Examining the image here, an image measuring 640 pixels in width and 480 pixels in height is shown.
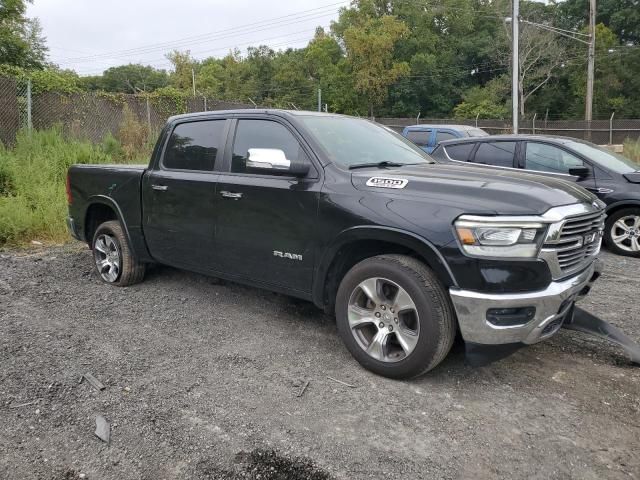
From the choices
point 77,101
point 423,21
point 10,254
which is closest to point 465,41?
point 423,21

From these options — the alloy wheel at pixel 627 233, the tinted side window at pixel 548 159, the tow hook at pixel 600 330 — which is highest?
the tinted side window at pixel 548 159

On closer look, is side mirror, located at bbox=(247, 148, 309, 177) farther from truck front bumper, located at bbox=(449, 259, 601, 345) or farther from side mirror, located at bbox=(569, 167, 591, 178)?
side mirror, located at bbox=(569, 167, 591, 178)

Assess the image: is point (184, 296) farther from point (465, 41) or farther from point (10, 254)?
point (465, 41)

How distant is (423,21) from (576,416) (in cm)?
6175

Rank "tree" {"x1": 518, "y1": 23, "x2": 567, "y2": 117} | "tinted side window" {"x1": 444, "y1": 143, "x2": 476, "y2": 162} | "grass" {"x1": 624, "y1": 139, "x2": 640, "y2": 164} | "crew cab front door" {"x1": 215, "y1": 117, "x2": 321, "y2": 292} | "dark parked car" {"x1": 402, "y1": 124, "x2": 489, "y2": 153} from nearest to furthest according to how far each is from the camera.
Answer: "crew cab front door" {"x1": 215, "y1": 117, "x2": 321, "y2": 292}
"tinted side window" {"x1": 444, "y1": 143, "x2": 476, "y2": 162}
"dark parked car" {"x1": 402, "y1": 124, "x2": 489, "y2": 153}
"grass" {"x1": 624, "y1": 139, "x2": 640, "y2": 164}
"tree" {"x1": 518, "y1": 23, "x2": 567, "y2": 117}

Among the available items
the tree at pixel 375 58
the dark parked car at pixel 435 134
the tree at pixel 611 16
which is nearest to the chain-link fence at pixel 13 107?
the dark parked car at pixel 435 134

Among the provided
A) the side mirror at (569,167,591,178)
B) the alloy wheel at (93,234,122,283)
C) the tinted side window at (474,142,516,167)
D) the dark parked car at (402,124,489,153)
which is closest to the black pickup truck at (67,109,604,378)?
the alloy wheel at (93,234,122,283)

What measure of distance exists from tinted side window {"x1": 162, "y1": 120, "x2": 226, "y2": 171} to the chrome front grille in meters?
2.80

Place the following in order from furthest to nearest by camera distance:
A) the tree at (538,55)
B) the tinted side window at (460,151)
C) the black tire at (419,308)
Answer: the tree at (538,55), the tinted side window at (460,151), the black tire at (419,308)

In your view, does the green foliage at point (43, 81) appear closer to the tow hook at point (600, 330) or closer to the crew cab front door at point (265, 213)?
the crew cab front door at point (265, 213)

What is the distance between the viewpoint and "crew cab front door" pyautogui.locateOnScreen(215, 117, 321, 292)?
394 centimetres

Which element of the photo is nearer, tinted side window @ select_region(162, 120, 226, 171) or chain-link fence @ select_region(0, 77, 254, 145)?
tinted side window @ select_region(162, 120, 226, 171)

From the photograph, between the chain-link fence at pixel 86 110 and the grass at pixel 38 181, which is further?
the chain-link fence at pixel 86 110

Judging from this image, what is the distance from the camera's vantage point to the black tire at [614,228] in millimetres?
7336
